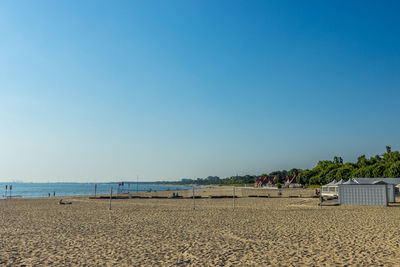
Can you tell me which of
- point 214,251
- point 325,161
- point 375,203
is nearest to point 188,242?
point 214,251

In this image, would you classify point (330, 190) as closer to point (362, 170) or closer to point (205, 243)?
point (362, 170)

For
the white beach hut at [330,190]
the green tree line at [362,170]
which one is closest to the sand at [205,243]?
the white beach hut at [330,190]

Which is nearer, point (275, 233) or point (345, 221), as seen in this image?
point (275, 233)

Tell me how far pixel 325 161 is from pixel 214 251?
96825mm

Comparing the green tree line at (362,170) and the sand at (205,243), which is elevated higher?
the green tree line at (362,170)

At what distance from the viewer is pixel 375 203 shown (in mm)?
25797

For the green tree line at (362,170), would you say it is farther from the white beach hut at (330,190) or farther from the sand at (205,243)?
the sand at (205,243)

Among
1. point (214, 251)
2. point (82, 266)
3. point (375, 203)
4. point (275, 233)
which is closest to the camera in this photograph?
point (82, 266)

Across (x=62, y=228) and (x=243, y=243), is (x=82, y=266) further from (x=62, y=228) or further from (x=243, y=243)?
(x=62, y=228)

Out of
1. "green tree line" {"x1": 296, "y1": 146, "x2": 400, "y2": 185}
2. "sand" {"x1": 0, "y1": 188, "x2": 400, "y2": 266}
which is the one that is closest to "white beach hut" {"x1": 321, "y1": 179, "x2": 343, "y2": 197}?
"green tree line" {"x1": 296, "y1": 146, "x2": 400, "y2": 185}

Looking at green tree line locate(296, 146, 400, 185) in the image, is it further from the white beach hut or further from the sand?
the sand

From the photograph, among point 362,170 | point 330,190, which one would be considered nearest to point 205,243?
point 330,190

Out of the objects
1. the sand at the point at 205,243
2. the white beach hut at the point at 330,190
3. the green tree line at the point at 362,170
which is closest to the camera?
the sand at the point at 205,243

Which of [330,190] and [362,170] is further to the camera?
[362,170]
